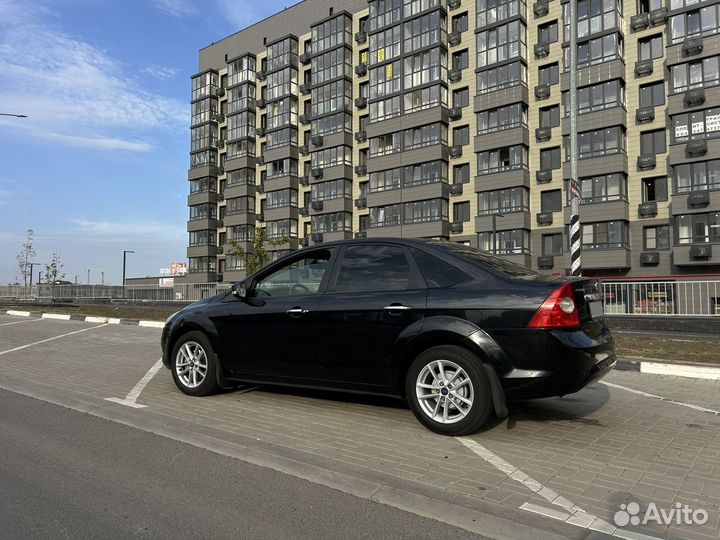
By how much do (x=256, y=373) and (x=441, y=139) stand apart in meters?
40.7

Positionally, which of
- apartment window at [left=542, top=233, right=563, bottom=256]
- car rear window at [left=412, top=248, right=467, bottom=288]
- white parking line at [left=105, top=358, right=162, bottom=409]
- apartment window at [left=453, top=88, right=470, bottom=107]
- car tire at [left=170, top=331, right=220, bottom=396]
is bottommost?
white parking line at [left=105, top=358, right=162, bottom=409]

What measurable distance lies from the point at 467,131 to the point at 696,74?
1584cm

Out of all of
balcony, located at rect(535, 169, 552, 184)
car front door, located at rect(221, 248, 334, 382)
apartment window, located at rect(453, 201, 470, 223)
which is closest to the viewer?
car front door, located at rect(221, 248, 334, 382)

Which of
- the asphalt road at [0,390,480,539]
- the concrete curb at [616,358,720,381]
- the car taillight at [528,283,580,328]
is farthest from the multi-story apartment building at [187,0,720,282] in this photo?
the asphalt road at [0,390,480,539]

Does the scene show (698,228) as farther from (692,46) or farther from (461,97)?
(461,97)

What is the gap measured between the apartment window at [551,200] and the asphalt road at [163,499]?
38315 mm

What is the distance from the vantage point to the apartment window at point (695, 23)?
33.2m

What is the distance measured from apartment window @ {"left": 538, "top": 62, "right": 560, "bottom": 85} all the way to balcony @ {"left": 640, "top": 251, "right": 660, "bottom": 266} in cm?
1362

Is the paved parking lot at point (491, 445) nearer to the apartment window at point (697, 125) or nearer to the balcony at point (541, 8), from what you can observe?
the apartment window at point (697, 125)

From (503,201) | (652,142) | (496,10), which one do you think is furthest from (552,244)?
(496,10)

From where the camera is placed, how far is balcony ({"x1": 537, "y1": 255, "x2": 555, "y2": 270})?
128 feet

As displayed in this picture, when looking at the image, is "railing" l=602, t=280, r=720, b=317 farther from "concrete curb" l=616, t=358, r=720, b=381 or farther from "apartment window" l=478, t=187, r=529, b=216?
"apartment window" l=478, t=187, r=529, b=216

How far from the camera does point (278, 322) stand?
18.3 feet

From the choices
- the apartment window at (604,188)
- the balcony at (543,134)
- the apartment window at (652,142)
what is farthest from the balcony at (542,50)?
the apartment window at (604,188)
